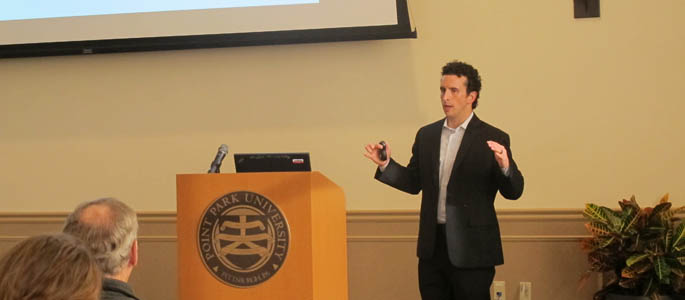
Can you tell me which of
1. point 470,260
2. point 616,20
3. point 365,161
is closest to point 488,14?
point 616,20

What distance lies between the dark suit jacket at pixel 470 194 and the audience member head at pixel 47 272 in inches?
82.9

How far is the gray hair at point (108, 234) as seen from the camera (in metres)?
2.14

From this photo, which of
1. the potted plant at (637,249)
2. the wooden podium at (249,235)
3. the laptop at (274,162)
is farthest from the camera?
the potted plant at (637,249)

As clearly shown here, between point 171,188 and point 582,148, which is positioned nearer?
point 582,148

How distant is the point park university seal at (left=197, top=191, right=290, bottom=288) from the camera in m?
2.60

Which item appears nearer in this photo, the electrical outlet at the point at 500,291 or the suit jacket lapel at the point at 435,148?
the suit jacket lapel at the point at 435,148

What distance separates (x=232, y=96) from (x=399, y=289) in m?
1.46

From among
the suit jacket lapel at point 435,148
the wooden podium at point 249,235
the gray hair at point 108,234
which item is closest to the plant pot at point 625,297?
the suit jacket lapel at point 435,148

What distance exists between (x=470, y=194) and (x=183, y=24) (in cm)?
214

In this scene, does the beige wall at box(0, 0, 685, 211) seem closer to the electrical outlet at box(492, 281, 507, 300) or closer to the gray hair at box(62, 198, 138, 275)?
the electrical outlet at box(492, 281, 507, 300)

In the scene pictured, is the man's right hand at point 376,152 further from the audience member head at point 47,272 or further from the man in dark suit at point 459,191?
the audience member head at point 47,272

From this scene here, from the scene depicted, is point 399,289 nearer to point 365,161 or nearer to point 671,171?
point 365,161

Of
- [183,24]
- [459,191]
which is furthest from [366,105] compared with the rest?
[459,191]

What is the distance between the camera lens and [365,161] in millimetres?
4625
